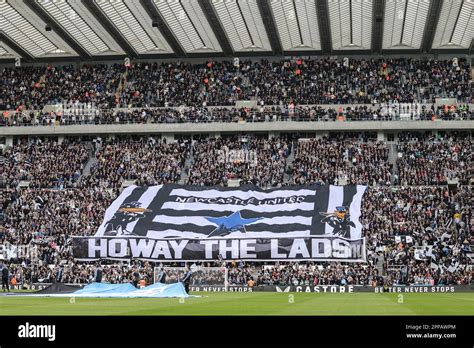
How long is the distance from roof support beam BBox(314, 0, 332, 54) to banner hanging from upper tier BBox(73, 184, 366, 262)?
14443 mm

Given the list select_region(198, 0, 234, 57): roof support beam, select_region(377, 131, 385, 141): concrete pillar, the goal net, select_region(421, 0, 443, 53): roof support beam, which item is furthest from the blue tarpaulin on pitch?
select_region(377, 131, 385, 141): concrete pillar

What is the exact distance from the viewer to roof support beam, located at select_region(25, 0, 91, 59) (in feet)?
232

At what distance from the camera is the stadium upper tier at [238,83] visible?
82.0 m

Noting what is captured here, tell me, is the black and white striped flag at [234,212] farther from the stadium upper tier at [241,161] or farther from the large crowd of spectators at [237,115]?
the large crowd of spectators at [237,115]

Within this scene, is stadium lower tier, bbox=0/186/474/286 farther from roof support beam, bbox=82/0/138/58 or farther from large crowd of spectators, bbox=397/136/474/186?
roof support beam, bbox=82/0/138/58

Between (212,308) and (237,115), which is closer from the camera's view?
(212,308)

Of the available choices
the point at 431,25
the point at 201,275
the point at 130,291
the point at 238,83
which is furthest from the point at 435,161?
the point at 130,291

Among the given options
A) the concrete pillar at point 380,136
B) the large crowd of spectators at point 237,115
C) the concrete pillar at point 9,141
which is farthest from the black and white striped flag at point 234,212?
the concrete pillar at point 9,141

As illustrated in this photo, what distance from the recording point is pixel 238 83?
85.4m

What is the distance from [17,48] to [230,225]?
106 feet

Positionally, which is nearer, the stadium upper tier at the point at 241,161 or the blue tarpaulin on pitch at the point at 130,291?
the blue tarpaulin on pitch at the point at 130,291

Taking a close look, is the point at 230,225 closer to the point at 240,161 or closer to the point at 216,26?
the point at 240,161

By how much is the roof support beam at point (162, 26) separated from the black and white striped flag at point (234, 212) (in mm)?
14493
